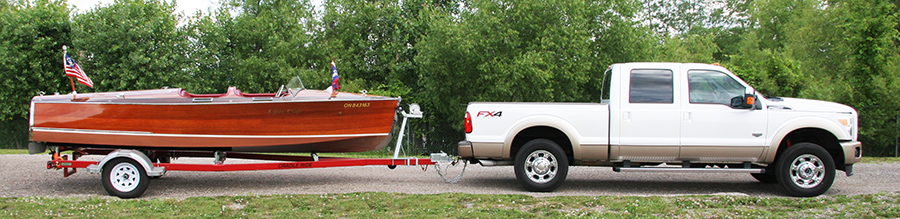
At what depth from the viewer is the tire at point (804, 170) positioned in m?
8.59

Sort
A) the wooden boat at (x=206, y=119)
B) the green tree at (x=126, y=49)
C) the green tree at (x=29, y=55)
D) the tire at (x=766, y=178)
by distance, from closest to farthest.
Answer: the wooden boat at (x=206, y=119), the tire at (x=766, y=178), the green tree at (x=126, y=49), the green tree at (x=29, y=55)

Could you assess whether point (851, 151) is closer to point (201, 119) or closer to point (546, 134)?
point (546, 134)

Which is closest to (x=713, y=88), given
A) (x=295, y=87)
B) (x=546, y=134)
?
(x=546, y=134)

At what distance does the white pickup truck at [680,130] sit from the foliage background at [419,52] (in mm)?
7710

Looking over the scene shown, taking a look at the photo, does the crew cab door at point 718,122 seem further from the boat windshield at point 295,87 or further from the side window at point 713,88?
the boat windshield at point 295,87

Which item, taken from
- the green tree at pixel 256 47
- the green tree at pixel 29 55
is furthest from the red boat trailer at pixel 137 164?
the green tree at pixel 29 55

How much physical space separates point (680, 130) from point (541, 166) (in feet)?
6.09

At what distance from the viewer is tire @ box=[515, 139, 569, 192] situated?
8836 mm

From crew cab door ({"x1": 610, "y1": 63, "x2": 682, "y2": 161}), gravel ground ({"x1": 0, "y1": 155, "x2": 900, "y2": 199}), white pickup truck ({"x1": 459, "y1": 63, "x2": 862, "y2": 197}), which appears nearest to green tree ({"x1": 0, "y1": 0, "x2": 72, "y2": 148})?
gravel ground ({"x1": 0, "y1": 155, "x2": 900, "y2": 199})

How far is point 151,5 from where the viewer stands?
24.0 metres

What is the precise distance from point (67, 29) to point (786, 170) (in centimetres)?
2392

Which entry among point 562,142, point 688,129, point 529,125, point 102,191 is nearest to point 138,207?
point 102,191

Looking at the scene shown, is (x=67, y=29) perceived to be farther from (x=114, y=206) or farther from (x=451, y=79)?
(x=114, y=206)

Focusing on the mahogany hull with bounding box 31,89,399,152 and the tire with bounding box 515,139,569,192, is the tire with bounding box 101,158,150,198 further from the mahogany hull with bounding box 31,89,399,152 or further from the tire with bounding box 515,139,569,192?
the tire with bounding box 515,139,569,192
